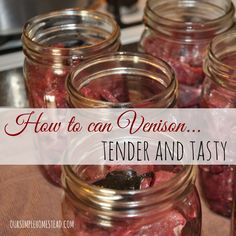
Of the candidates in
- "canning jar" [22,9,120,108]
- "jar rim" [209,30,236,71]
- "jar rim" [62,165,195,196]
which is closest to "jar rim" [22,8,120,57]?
"canning jar" [22,9,120,108]

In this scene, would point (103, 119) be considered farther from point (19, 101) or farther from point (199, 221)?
point (19, 101)

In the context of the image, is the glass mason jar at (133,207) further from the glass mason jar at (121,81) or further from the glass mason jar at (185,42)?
the glass mason jar at (185,42)

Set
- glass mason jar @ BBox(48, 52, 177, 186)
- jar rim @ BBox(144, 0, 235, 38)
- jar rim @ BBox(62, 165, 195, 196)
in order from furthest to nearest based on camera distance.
Result: jar rim @ BBox(144, 0, 235, 38), glass mason jar @ BBox(48, 52, 177, 186), jar rim @ BBox(62, 165, 195, 196)

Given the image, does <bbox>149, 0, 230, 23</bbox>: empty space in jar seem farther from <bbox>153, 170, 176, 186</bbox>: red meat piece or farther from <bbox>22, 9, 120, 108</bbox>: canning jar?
<bbox>153, 170, 176, 186</bbox>: red meat piece

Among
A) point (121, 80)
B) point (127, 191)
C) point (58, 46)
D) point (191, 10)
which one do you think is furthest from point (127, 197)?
point (191, 10)

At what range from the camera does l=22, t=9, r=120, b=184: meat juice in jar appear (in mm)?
743

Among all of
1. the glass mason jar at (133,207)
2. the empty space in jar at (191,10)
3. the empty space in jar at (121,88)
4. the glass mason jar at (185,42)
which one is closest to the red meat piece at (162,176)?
the glass mason jar at (133,207)

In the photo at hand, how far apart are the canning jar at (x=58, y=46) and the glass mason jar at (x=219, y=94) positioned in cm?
14

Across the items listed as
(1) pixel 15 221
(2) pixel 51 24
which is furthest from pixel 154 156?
(2) pixel 51 24

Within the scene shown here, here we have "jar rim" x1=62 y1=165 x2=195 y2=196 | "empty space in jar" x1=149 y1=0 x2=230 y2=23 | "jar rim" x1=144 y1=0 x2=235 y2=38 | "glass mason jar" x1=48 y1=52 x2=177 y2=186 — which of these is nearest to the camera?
"jar rim" x1=62 y1=165 x2=195 y2=196

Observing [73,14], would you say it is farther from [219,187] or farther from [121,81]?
[219,187]

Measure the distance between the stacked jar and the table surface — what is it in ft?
0.45

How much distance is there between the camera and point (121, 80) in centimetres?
74

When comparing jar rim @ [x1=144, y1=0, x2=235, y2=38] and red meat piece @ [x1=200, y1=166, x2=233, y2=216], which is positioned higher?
jar rim @ [x1=144, y1=0, x2=235, y2=38]
